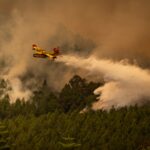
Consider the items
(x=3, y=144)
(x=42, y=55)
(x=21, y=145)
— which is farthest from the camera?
(x=21, y=145)

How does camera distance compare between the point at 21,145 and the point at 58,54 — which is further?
the point at 21,145

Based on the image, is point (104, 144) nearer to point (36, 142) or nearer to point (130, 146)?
point (130, 146)

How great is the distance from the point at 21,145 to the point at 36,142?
286 inches

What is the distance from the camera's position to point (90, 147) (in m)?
193

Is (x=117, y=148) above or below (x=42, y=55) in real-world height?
below

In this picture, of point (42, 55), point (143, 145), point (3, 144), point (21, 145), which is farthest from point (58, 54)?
point (143, 145)

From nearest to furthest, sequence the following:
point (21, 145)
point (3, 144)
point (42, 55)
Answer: point (42, 55), point (3, 144), point (21, 145)

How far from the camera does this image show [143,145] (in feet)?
655

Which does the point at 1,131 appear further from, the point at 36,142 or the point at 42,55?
the point at 42,55

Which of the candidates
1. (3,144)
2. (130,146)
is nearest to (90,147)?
(130,146)

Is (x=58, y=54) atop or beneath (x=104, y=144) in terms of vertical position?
atop

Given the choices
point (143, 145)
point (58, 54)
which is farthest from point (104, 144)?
point (58, 54)

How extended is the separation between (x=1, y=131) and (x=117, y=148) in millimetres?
53235

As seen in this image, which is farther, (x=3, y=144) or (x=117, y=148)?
(x=117, y=148)
